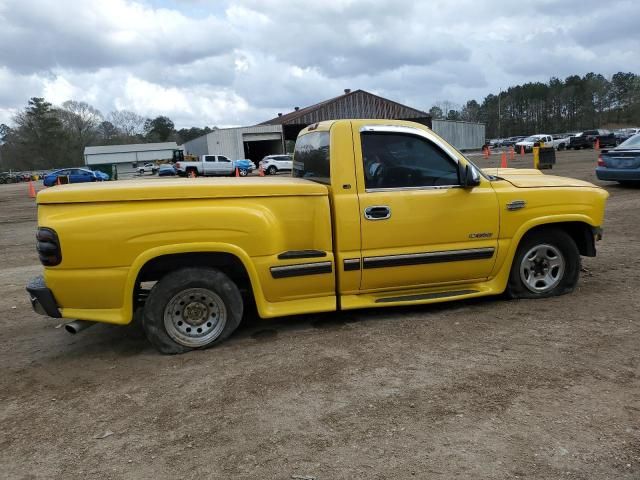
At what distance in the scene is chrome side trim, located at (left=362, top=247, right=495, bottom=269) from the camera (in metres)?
4.61

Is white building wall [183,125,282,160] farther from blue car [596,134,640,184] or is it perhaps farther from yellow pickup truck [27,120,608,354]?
yellow pickup truck [27,120,608,354]

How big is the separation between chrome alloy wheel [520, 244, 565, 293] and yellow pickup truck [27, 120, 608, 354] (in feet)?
0.05

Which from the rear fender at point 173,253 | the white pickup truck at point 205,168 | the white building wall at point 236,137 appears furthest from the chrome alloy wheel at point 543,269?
the white building wall at point 236,137

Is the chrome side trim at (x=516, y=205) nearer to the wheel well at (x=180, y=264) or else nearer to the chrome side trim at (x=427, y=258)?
the chrome side trim at (x=427, y=258)

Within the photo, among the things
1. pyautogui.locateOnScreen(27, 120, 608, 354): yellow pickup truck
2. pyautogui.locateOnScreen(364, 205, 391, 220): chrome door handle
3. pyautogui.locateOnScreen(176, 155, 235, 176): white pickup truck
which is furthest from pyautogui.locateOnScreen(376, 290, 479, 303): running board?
pyautogui.locateOnScreen(176, 155, 235, 176): white pickup truck

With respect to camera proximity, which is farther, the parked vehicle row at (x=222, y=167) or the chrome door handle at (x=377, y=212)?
the parked vehicle row at (x=222, y=167)

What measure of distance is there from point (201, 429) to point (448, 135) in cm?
5810

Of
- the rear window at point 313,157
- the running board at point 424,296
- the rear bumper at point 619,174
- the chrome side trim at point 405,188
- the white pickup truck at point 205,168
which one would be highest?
the white pickup truck at point 205,168

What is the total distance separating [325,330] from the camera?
4.70 meters

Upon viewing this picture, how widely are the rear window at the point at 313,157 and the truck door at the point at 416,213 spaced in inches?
13.4

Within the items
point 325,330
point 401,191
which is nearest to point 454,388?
point 325,330

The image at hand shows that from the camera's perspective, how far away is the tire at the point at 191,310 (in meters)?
4.20

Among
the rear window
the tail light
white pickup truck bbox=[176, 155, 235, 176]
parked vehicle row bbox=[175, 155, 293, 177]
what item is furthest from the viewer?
white pickup truck bbox=[176, 155, 235, 176]

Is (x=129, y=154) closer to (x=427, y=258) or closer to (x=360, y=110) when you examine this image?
(x=360, y=110)
